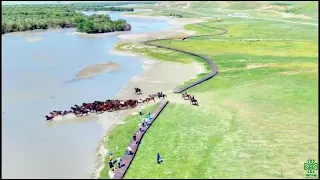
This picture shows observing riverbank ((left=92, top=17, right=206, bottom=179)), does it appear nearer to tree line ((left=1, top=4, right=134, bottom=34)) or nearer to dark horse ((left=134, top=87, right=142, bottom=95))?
dark horse ((left=134, top=87, right=142, bottom=95))

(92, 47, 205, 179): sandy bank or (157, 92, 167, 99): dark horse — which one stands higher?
(157, 92, 167, 99): dark horse

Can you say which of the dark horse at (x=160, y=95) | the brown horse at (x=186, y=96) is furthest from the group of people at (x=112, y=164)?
the brown horse at (x=186, y=96)

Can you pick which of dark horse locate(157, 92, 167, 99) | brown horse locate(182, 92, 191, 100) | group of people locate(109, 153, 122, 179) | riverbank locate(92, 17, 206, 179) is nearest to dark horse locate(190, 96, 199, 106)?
brown horse locate(182, 92, 191, 100)

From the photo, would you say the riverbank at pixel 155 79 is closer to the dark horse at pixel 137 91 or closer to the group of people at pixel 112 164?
the dark horse at pixel 137 91

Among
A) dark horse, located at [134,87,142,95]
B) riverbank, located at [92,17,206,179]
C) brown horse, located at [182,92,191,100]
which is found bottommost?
riverbank, located at [92,17,206,179]

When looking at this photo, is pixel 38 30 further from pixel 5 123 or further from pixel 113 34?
pixel 5 123

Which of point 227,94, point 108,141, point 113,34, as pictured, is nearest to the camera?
point 108,141

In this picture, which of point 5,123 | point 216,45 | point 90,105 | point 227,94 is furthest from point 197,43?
point 5,123

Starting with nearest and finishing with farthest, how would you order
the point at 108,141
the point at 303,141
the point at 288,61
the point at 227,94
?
the point at 303,141
the point at 108,141
the point at 227,94
the point at 288,61
